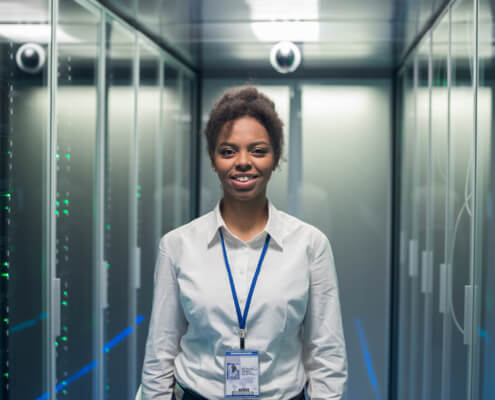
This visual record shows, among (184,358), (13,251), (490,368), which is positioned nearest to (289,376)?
(184,358)

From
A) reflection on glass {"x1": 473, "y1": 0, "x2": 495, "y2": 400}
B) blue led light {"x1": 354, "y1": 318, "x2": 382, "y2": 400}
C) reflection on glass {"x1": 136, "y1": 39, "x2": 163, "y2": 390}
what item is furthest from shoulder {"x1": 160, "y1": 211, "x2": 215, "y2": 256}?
blue led light {"x1": 354, "y1": 318, "x2": 382, "y2": 400}

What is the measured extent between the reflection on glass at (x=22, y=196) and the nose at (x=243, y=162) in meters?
0.95

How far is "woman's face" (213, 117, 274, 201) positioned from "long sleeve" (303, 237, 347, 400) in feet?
0.81

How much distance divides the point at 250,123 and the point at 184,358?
66cm

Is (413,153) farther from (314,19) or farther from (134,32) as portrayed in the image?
(134,32)

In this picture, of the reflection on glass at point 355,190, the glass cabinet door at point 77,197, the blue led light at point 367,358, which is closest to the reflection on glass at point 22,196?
the glass cabinet door at point 77,197

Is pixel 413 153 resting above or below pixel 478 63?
below

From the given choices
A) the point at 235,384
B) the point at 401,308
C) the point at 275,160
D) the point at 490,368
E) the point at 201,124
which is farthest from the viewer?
the point at 201,124

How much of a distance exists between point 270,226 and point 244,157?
0.21 metres

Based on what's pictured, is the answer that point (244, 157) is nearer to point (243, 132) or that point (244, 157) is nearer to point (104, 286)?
point (243, 132)

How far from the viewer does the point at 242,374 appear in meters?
1.40

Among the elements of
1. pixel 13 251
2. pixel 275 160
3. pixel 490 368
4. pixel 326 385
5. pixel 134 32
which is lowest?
pixel 490 368

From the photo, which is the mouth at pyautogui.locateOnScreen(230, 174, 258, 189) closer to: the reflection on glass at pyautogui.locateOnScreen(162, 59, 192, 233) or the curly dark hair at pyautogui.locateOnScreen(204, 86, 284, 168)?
the curly dark hair at pyautogui.locateOnScreen(204, 86, 284, 168)

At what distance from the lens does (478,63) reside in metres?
2.12
